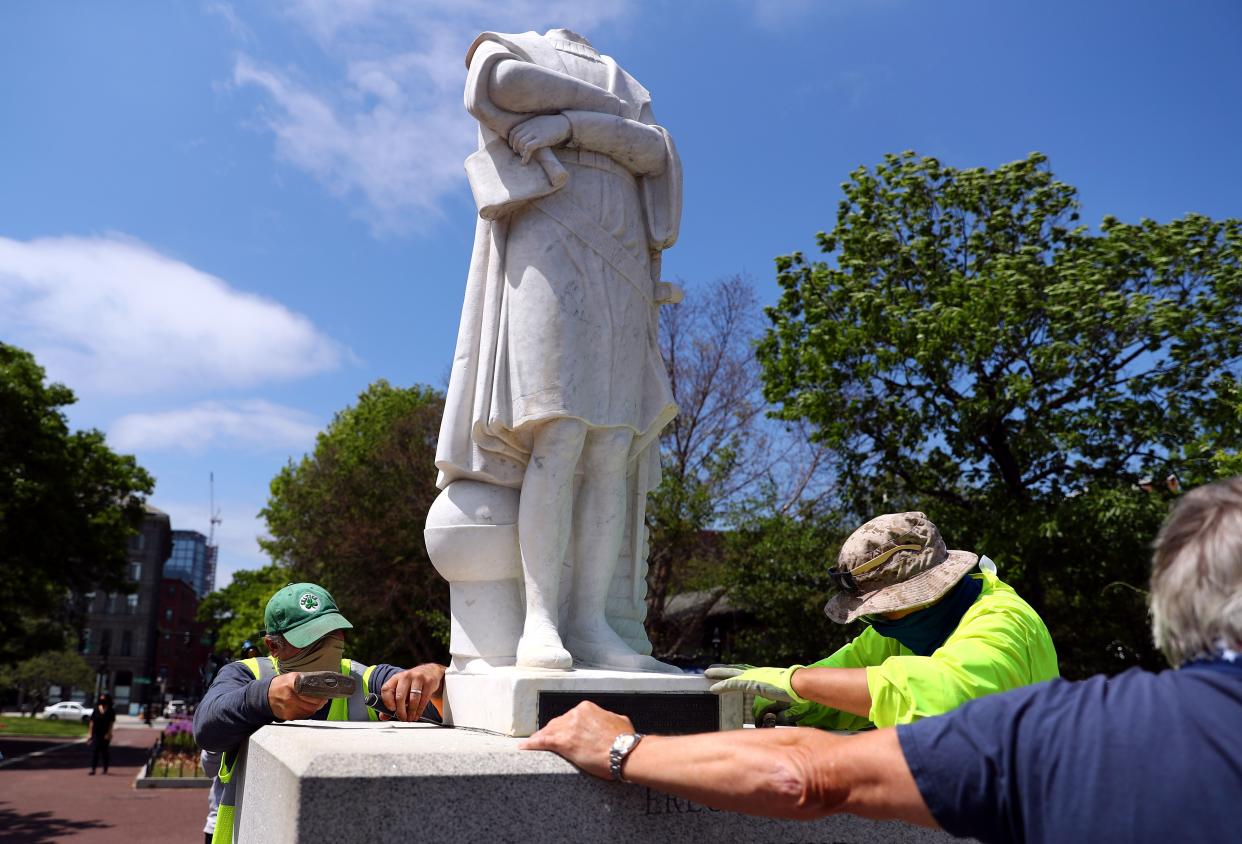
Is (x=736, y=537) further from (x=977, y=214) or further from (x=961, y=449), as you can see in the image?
(x=977, y=214)

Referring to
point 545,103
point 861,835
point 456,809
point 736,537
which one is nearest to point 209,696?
point 456,809

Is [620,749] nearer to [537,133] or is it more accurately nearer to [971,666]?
[971,666]

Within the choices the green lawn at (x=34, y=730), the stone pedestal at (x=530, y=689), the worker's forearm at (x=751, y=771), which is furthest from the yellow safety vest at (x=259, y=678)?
the green lawn at (x=34, y=730)

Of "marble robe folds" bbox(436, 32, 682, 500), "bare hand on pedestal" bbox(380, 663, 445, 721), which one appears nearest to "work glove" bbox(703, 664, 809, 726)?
"bare hand on pedestal" bbox(380, 663, 445, 721)

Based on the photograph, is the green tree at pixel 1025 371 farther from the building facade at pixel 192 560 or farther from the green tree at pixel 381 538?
the building facade at pixel 192 560

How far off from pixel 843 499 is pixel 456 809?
15.6 metres

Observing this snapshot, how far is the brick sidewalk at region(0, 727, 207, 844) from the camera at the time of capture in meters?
13.6

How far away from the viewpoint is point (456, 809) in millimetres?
2367

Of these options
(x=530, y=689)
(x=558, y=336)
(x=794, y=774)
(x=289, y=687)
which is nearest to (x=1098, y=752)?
(x=794, y=774)

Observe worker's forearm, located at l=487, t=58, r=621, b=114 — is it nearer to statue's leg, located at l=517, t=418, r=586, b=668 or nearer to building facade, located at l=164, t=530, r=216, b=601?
statue's leg, located at l=517, t=418, r=586, b=668

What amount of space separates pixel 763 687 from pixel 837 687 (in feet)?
1.01

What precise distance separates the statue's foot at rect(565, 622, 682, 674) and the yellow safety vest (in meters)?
0.80

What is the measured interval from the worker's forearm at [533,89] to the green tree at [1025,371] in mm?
12060

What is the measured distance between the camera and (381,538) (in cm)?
2475
